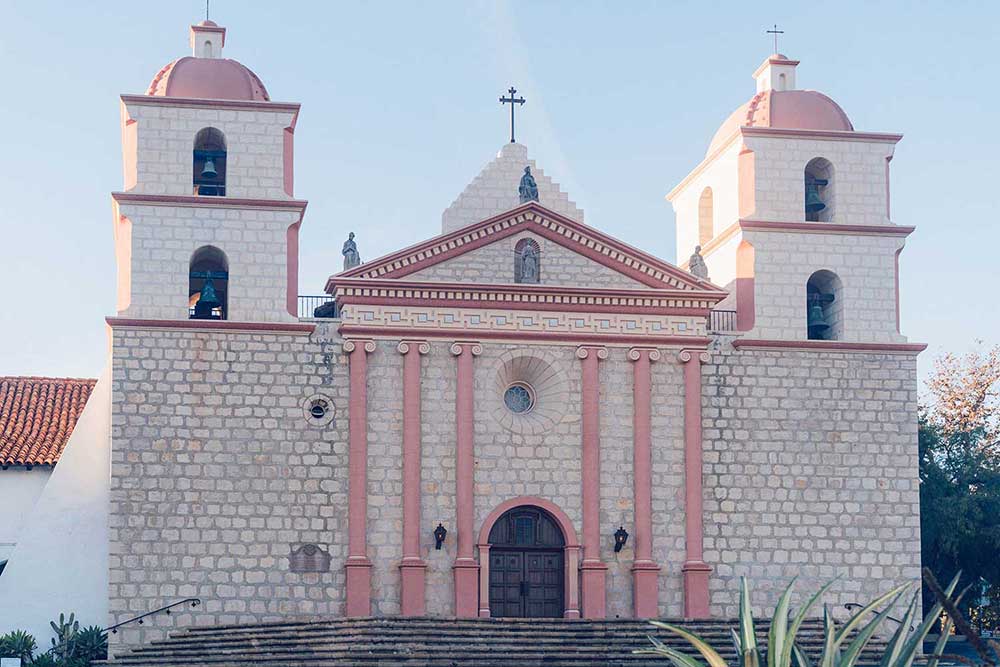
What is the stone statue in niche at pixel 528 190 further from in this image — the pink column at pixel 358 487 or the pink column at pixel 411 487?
the pink column at pixel 358 487

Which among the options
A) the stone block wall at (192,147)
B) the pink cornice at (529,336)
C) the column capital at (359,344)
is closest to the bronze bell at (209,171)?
the stone block wall at (192,147)

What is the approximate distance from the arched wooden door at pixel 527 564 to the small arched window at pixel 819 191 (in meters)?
7.98

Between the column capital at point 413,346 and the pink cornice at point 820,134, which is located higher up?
the pink cornice at point 820,134

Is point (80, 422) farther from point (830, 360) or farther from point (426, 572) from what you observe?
point (830, 360)

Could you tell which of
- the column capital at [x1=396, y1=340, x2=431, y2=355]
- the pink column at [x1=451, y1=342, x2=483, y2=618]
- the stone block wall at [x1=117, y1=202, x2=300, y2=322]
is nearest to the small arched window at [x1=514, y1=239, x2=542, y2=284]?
the pink column at [x1=451, y1=342, x2=483, y2=618]

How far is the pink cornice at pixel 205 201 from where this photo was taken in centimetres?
2877

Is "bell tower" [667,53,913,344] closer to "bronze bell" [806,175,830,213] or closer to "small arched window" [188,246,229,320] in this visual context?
"bronze bell" [806,175,830,213]

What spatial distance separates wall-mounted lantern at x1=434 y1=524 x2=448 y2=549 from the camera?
28266 mm

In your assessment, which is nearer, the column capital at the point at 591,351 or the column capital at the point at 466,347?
the column capital at the point at 466,347

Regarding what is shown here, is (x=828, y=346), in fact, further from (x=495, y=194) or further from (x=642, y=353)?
(x=495, y=194)

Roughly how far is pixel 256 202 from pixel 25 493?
7221 millimetres

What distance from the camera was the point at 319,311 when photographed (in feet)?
97.3

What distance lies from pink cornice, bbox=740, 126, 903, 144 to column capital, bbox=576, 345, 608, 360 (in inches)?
196

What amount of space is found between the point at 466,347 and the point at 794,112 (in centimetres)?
794
